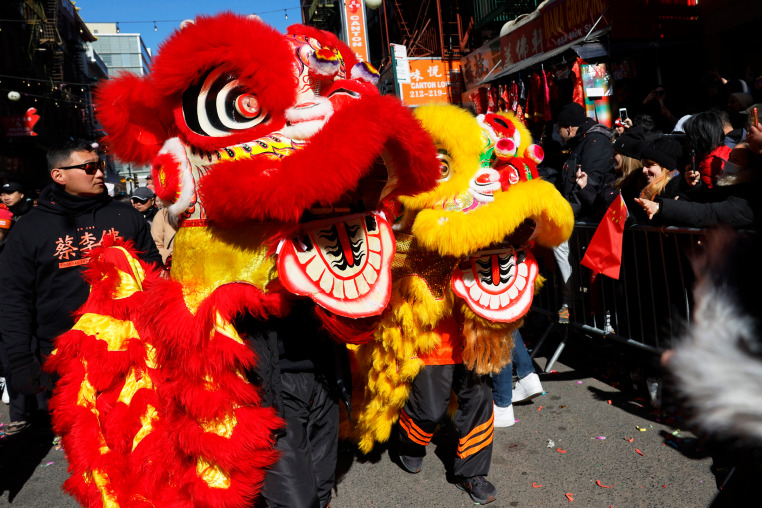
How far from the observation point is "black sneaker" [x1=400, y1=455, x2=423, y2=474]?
3.31 m

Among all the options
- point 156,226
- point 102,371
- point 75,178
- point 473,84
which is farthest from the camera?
point 473,84

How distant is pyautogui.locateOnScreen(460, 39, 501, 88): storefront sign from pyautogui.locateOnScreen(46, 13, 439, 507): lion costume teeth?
9849 mm

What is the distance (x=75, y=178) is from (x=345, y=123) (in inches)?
90.4

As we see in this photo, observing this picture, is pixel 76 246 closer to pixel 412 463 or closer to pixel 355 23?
pixel 412 463

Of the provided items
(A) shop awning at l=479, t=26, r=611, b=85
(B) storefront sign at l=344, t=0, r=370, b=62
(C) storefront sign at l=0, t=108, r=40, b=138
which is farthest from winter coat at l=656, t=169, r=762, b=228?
(C) storefront sign at l=0, t=108, r=40, b=138

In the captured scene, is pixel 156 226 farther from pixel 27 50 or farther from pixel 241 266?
pixel 27 50

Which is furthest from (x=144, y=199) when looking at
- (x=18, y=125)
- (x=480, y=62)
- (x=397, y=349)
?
(x=18, y=125)

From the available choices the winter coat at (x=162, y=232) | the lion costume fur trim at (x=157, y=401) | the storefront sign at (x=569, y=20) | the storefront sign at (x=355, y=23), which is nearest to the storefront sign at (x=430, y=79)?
the storefront sign at (x=355, y=23)

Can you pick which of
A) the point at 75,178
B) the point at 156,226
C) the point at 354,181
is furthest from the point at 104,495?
the point at 156,226

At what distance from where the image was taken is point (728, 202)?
3172mm

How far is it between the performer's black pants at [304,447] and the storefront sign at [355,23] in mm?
13780

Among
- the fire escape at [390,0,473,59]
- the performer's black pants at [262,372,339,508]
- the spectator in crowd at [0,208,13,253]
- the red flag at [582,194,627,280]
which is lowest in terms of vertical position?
the performer's black pants at [262,372,339,508]

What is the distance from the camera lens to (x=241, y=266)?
6.16 ft

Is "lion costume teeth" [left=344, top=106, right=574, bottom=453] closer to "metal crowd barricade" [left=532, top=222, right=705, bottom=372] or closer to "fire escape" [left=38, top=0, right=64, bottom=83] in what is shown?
"metal crowd barricade" [left=532, top=222, right=705, bottom=372]
